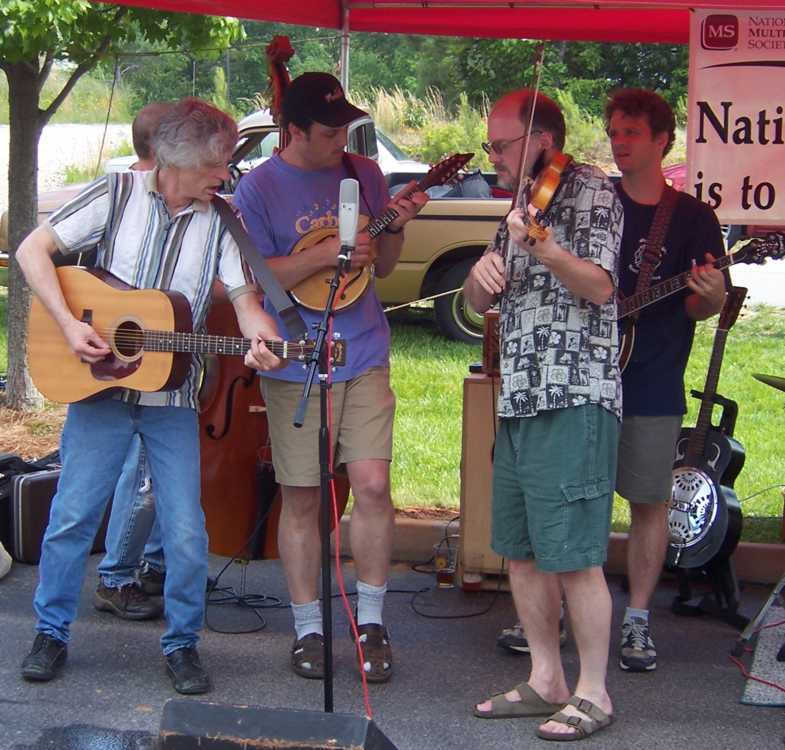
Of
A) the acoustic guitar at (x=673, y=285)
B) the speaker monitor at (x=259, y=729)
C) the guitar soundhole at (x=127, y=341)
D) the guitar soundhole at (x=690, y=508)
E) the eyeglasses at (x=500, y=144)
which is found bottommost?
the speaker monitor at (x=259, y=729)

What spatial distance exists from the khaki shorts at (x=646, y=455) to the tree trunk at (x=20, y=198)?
407 centimetres

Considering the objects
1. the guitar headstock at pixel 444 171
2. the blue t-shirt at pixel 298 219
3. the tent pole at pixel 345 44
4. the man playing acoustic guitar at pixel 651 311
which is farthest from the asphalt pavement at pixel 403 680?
the tent pole at pixel 345 44

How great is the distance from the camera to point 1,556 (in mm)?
4980

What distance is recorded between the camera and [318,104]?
398 centimetres

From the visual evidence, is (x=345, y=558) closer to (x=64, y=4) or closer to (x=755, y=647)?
(x=755, y=647)

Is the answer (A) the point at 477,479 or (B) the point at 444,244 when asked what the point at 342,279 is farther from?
(B) the point at 444,244

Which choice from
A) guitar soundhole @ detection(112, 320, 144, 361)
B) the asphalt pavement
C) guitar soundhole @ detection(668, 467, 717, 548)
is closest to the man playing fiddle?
the asphalt pavement

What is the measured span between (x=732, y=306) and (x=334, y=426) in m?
1.52

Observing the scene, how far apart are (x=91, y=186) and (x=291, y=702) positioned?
68.2 inches

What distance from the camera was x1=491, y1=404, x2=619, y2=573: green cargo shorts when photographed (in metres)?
3.47

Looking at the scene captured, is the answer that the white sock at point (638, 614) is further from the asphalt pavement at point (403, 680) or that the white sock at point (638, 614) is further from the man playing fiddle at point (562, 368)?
the man playing fiddle at point (562, 368)

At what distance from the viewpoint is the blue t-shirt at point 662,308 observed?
4.09m

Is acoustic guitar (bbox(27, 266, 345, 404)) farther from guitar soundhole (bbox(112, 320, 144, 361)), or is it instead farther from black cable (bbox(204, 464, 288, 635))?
black cable (bbox(204, 464, 288, 635))

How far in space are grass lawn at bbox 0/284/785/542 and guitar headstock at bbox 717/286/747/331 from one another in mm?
1313
